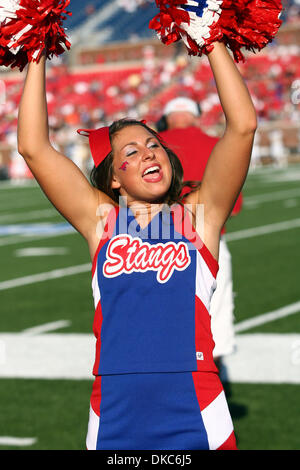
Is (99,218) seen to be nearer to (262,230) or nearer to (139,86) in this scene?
(262,230)

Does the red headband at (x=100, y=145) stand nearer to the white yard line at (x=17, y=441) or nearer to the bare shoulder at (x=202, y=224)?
the bare shoulder at (x=202, y=224)

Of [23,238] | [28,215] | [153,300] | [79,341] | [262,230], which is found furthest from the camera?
[28,215]

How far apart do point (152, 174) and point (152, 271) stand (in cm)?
29

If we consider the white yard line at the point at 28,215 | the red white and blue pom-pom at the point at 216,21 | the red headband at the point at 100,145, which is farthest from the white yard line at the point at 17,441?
the white yard line at the point at 28,215

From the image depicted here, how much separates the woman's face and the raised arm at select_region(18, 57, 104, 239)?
10 cm

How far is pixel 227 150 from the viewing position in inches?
92.8

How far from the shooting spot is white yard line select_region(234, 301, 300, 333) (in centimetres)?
688

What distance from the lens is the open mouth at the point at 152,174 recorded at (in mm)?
2455

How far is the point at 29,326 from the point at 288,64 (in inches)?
1142

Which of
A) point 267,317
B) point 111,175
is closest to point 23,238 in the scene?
point 267,317

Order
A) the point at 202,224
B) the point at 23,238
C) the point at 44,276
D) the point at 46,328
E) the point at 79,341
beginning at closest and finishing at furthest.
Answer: the point at 202,224 < the point at 79,341 < the point at 46,328 < the point at 44,276 < the point at 23,238

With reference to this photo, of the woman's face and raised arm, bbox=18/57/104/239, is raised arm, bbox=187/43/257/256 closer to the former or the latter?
the woman's face

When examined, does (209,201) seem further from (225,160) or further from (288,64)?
(288,64)

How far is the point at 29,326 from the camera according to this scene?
7074mm
